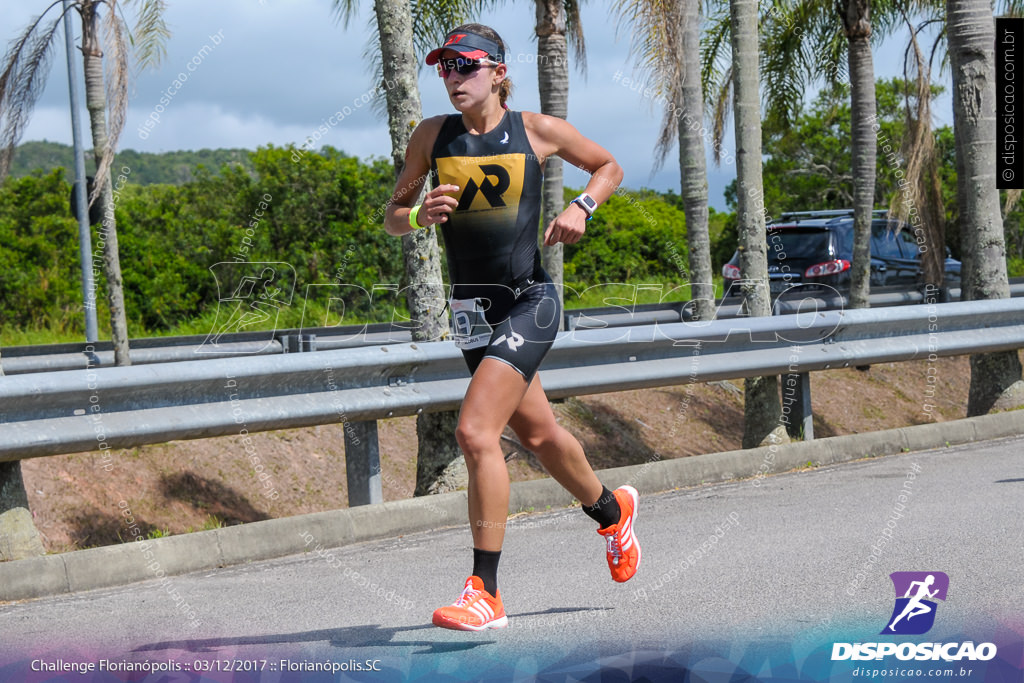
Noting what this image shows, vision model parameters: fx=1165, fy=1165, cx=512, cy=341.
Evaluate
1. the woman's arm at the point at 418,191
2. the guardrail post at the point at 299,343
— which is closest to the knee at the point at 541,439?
the woman's arm at the point at 418,191

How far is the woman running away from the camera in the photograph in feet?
13.5

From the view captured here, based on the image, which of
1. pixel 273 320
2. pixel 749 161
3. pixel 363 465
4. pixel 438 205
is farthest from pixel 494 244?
pixel 273 320

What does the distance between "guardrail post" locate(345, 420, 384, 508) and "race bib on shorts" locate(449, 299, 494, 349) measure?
6.26 ft

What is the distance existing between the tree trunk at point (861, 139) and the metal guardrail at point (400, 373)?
5.27 metres

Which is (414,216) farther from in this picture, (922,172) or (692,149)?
(922,172)

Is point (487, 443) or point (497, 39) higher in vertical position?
point (497, 39)

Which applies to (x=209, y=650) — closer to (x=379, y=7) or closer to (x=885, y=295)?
(x=379, y=7)

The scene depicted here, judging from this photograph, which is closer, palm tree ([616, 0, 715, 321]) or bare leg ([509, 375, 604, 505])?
bare leg ([509, 375, 604, 505])

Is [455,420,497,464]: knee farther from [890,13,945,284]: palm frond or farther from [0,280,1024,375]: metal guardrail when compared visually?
[890,13,945,284]: palm frond

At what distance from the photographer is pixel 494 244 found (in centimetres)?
427

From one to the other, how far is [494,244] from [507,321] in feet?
0.94

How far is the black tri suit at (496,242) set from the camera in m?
4.23

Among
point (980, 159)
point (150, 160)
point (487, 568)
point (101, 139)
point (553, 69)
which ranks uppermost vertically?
point (150, 160)

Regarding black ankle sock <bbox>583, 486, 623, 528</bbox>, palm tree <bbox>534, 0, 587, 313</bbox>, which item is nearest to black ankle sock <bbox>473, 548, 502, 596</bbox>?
Result: black ankle sock <bbox>583, 486, 623, 528</bbox>
